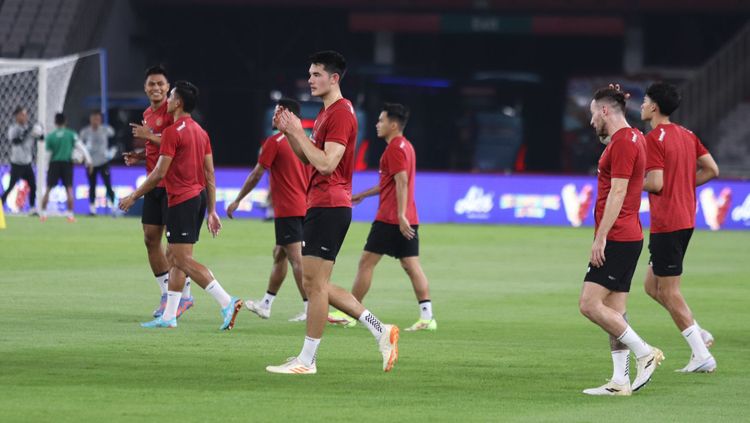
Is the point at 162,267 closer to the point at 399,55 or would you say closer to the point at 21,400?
the point at 21,400

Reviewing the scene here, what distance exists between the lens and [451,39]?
54.4m

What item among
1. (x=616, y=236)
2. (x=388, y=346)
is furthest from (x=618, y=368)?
(x=388, y=346)

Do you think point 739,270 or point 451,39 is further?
point 451,39

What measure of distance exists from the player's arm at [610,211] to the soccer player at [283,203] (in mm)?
4918

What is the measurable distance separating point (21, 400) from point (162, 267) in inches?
214

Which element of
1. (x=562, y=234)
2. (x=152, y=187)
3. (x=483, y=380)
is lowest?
(x=562, y=234)

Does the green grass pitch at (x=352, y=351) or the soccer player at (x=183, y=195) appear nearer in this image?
the green grass pitch at (x=352, y=351)

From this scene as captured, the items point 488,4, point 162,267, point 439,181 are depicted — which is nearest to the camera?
point 162,267

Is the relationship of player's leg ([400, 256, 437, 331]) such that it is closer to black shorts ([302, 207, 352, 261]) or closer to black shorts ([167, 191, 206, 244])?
black shorts ([167, 191, 206, 244])

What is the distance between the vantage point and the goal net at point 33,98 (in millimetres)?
33031

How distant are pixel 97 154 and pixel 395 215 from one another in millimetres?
19266

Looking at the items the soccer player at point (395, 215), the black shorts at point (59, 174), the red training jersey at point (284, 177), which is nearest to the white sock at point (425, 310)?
the soccer player at point (395, 215)

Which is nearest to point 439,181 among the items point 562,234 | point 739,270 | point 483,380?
point 562,234

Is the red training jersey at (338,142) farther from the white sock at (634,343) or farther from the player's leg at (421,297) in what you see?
the player's leg at (421,297)
